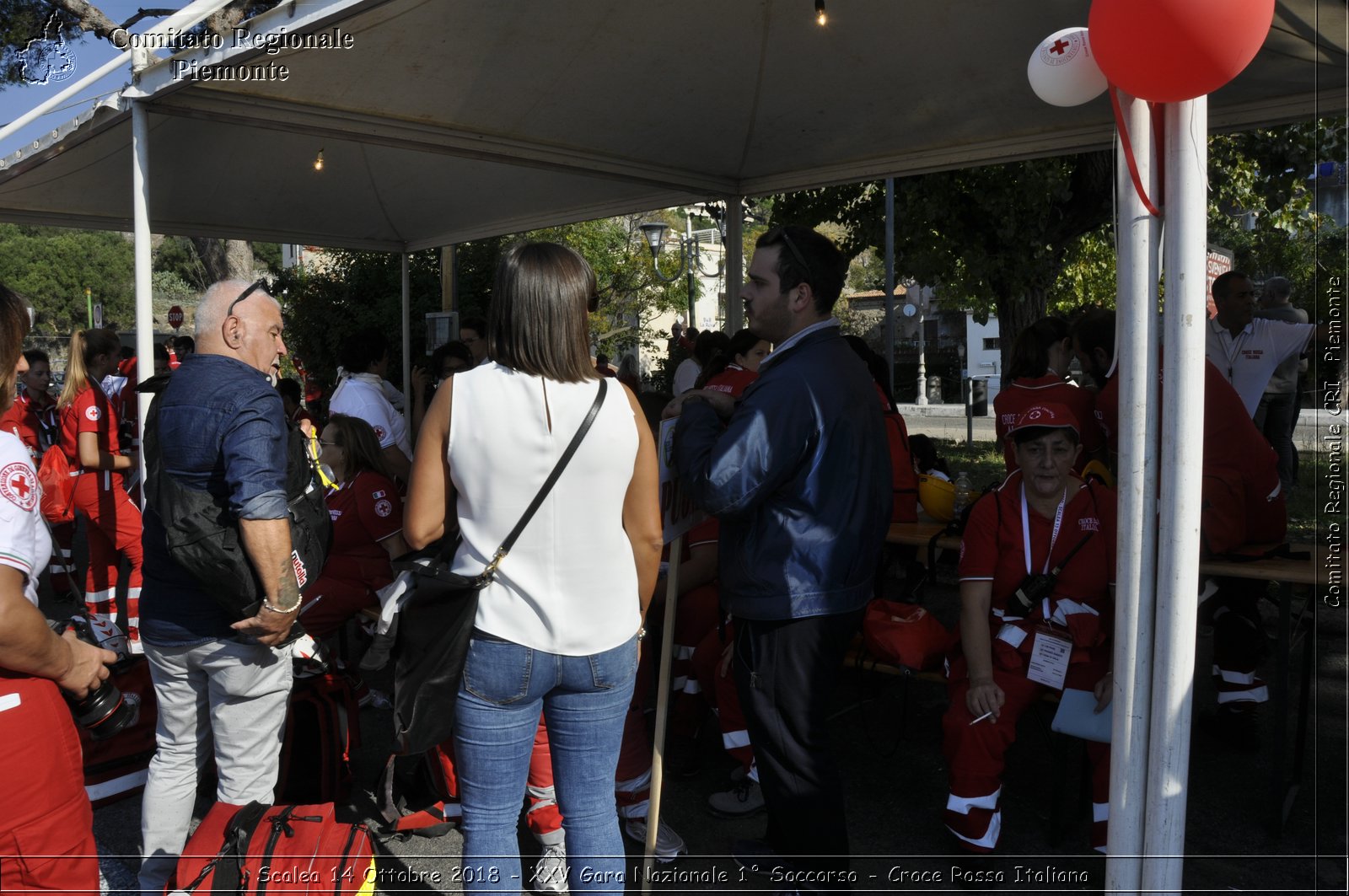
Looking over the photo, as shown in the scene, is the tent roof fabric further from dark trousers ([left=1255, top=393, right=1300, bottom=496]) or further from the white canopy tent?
dark trousers ([left=1255, top=393, right=1300, bottom=496])

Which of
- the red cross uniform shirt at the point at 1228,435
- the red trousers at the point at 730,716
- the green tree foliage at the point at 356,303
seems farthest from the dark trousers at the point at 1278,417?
the green tree foliage at the point at 356,303

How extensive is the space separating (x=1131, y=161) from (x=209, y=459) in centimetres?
232

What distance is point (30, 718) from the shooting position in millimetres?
1892

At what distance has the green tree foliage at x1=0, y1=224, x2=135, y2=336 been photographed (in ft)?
141

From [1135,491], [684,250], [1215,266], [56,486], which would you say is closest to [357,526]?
[56,486]

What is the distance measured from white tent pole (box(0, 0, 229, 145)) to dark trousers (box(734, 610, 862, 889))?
121 inches

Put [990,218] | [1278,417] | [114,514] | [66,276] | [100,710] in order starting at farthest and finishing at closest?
1. [66,276]
2. [990,218]
3. [1278,417]
4. [114,514]
5. [100,710]

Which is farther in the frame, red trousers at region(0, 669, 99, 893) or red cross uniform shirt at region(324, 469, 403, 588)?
red cross uniform shirt at region(324, 469, 403, 588)

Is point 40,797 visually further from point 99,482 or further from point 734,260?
point 734,260

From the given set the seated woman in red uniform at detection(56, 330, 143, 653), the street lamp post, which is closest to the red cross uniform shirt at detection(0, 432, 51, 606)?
the seated woman in red uniform at detection(56, 330, 143, 653)

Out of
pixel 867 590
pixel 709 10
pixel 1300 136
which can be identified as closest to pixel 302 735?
pixel 867 590

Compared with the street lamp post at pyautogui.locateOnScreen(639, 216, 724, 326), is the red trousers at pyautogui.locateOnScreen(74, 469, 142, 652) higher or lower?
lower

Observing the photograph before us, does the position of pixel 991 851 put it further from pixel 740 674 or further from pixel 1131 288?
pixel 1131 288

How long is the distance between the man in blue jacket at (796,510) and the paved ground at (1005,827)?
0.69m
